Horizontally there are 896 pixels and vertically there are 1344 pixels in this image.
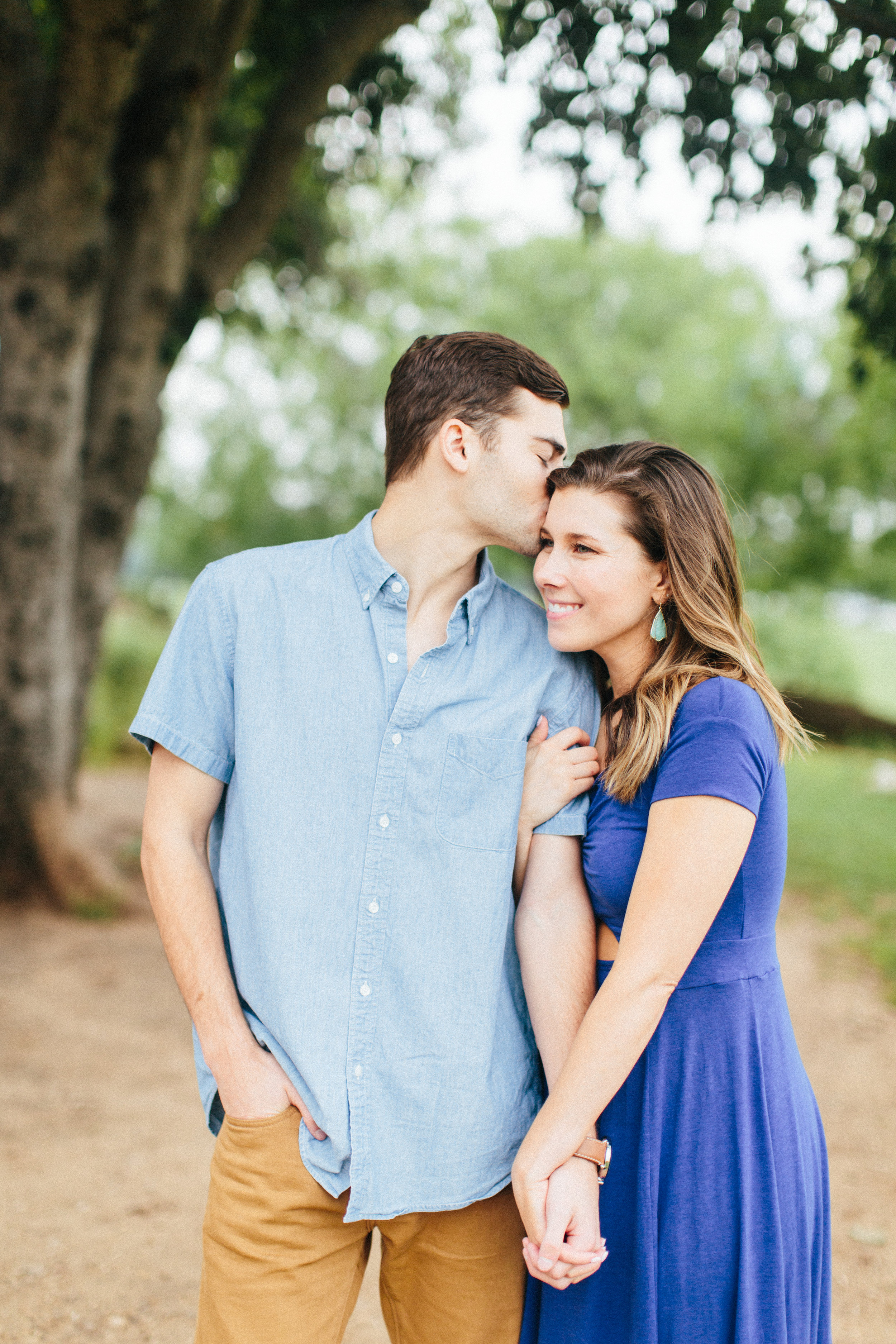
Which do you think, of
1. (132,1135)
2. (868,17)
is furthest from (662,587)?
(132,1135)

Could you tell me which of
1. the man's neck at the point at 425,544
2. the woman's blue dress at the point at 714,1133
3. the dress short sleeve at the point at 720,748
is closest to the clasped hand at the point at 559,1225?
the woman's blue dress at the point at 714,1133

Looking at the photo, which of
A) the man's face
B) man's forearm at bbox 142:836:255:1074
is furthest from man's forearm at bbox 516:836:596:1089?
the man's face

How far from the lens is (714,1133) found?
6.22ft

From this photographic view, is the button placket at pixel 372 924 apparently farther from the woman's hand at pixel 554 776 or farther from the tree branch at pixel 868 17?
the tree branch at pixel 868 17

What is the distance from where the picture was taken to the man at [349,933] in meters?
1.89

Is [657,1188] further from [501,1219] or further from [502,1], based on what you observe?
[502,1]

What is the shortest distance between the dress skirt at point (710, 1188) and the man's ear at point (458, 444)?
3.61ft

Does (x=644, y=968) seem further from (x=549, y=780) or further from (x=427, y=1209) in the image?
(x=427, y=1209)

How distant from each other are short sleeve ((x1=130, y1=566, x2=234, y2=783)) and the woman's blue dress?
31.4 inches

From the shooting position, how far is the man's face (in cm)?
217

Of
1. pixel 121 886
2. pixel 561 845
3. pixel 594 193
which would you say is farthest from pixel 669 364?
pixel 561 845

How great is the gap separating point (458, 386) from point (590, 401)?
21.9 m

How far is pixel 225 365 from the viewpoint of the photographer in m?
22.0

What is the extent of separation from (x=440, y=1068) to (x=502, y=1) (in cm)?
561
